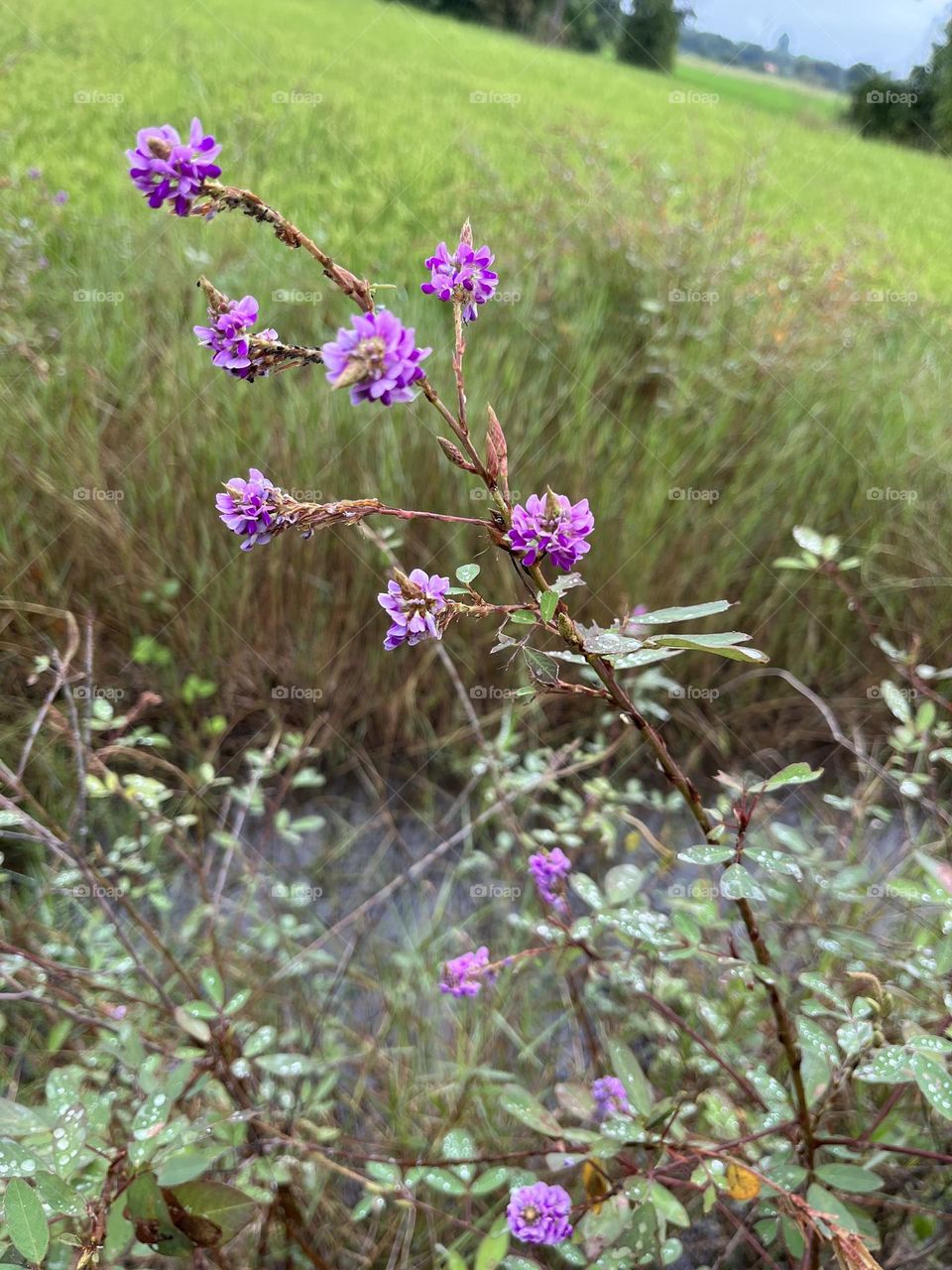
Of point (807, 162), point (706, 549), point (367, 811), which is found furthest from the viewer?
point (807, 162)

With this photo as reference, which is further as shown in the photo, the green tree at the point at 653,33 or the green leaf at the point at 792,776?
the green tree at the point at 653,33

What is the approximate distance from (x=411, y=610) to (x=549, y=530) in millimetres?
106

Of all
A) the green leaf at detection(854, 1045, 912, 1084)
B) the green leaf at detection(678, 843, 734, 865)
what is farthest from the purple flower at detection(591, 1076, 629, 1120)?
the green leaf at detection(678, 843, 734, 865)

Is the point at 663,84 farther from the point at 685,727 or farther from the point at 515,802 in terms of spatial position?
the point at 515,802

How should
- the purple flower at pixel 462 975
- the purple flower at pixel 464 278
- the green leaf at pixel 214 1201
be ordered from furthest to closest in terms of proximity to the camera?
the purple flower at pixel 462 975
the green leaf at pixel 214 1201
the purple flower at pixel 464 278

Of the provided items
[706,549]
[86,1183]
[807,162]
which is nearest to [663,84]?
[807,162]

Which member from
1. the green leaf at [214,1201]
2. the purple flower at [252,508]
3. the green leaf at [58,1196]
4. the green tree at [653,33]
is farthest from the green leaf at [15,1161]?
the green tree at [653,33]

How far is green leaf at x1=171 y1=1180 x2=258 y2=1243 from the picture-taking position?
65 centimetres

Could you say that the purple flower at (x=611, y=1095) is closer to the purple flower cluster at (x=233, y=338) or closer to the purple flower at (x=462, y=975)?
the purple flower at (x=462, y=975)

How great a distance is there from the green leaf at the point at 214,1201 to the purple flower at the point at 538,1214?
0.23 meters

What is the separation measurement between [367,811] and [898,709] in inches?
46.4

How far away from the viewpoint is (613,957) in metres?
1.13

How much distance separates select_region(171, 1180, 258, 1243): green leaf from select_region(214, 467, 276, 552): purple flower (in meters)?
0.55

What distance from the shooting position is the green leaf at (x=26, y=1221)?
50 cm
